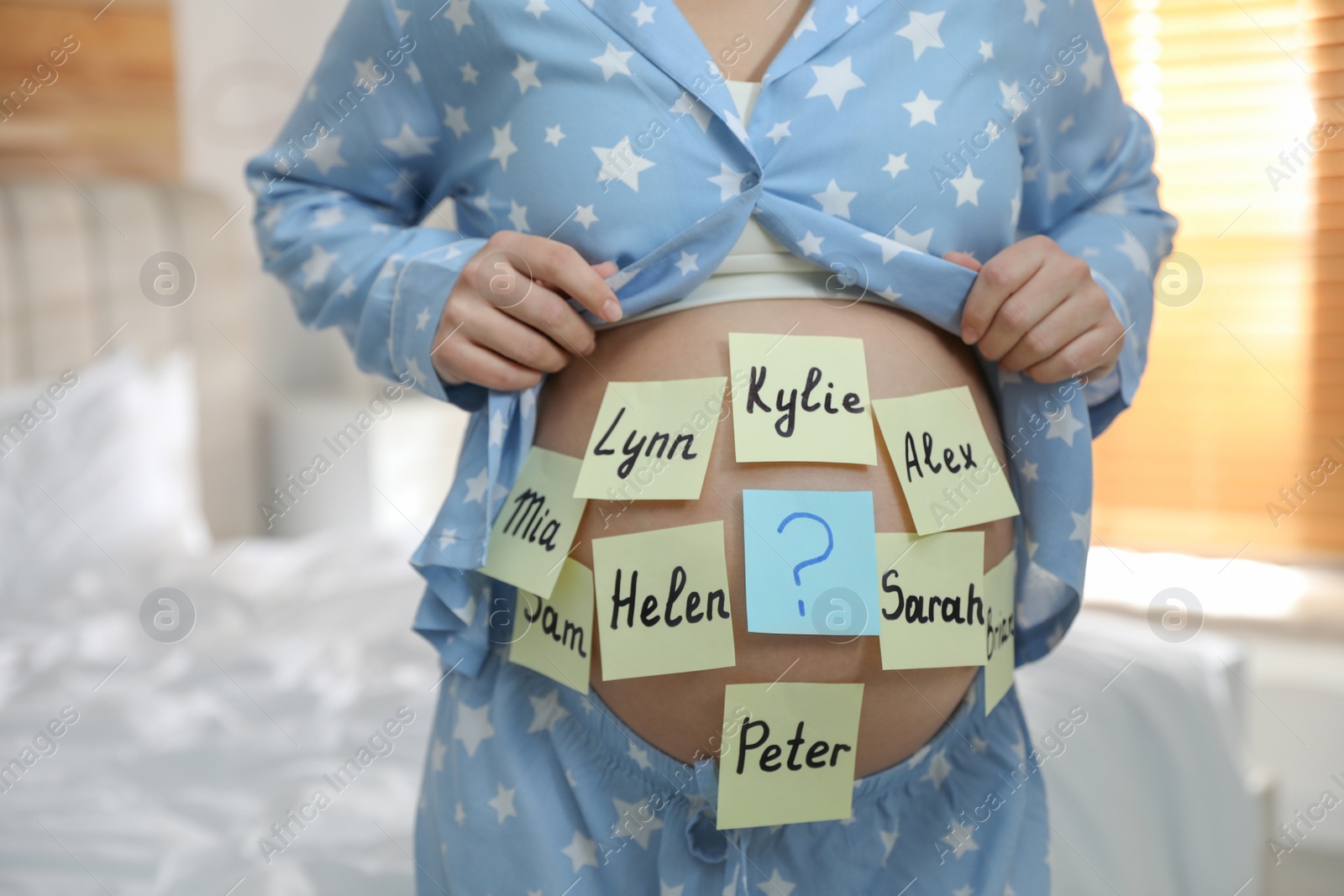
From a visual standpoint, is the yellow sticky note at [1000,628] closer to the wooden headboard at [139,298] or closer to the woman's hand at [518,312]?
the woman's hand at [518,312]

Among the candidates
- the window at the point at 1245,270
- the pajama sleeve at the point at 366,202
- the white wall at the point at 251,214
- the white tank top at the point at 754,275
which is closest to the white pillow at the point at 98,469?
the white wall at the point at 251,214

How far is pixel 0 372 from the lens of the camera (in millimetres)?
1763

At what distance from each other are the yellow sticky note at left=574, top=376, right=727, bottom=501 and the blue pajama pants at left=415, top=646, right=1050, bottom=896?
0.14m

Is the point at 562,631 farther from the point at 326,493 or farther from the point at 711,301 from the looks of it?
the point at 326,493

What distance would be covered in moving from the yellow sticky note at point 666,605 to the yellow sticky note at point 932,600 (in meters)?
0.09

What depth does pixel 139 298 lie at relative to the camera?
202 cm

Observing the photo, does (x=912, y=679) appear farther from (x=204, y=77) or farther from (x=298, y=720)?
(x=204, y=77)

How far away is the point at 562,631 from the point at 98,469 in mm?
1418

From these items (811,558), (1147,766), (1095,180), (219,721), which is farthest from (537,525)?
(1147,766)

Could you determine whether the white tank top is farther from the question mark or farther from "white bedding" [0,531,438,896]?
"white bedding" [0,531,438,896]

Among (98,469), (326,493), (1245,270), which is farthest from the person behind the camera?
(326,493)

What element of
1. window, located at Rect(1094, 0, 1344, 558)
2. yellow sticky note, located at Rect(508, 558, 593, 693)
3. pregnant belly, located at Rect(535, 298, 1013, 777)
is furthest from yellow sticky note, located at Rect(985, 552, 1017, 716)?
window, located at Rect(1094, 0, 1344, 558)

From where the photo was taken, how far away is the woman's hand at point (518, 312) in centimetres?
56

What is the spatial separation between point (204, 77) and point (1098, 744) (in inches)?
82.5
